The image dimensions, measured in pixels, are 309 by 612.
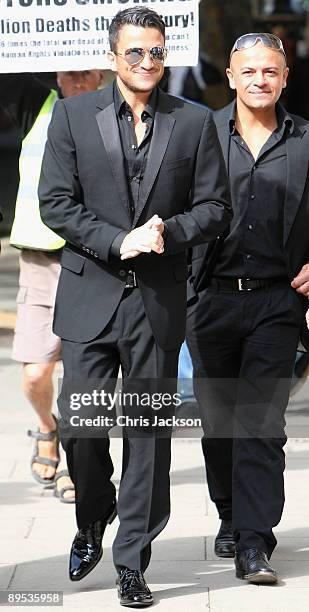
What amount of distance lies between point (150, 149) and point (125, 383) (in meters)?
0.83

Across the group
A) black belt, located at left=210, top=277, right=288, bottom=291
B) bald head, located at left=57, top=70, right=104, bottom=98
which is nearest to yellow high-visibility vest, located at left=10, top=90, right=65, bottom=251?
bald head, located at left=57, top=70, right=104, bottom=98

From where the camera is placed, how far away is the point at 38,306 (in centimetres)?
635

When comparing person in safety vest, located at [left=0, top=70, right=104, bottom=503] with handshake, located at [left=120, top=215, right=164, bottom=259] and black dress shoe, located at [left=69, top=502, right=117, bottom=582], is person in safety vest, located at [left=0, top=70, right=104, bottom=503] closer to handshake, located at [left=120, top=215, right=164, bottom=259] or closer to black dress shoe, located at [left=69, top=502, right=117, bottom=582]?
A: black dress shoe, located at [left=69, top=502, right=117, bottom=582]

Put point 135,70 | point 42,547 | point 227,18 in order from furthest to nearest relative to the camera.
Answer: point 227,18
point 42,547
point 135,70

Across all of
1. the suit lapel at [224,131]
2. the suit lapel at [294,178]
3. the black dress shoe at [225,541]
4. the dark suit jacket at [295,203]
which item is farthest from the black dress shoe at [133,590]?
the suit lapel at [224,131]

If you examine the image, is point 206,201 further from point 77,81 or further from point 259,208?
point 77,81

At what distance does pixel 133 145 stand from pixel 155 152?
0.09m

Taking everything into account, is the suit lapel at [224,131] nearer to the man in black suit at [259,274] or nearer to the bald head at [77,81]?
the man in black suit at [259,274]

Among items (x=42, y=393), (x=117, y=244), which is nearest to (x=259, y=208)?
(x=117, y=244)

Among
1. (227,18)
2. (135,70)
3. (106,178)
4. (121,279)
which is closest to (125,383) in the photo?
(121,279)

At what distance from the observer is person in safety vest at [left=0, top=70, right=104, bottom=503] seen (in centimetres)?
614

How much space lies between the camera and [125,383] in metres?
4.86

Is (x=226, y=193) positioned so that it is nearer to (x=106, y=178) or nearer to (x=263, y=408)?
(x=106, y=178)

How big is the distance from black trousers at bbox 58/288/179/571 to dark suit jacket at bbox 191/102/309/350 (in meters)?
0.58
